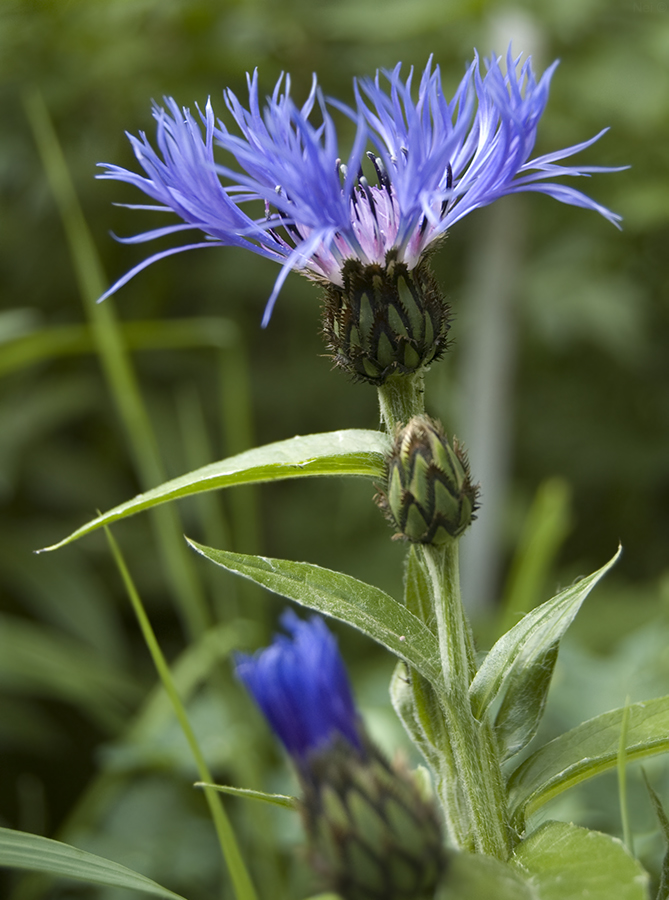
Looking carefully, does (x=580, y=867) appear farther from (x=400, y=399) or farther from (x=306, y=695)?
(x=400, y=399)

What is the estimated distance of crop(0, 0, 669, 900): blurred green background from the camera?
128 centimetres

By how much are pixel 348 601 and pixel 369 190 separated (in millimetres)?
249

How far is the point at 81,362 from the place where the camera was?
217cm

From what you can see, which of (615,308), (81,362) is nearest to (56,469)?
(81,362)

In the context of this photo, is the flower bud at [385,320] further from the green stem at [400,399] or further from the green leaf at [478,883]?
the green leaf at [478,883]

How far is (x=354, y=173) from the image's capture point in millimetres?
444

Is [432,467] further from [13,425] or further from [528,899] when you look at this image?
[13,425]

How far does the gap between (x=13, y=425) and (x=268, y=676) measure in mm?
1490

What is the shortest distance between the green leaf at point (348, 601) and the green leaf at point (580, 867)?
0.10 m

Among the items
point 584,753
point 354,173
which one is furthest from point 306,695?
point 354,173

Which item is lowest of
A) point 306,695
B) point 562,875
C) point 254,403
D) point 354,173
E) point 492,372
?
point 562,875

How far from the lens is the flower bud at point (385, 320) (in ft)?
1.62

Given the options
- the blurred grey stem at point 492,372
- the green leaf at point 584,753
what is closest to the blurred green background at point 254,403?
the blurred grey stem at point 492,372

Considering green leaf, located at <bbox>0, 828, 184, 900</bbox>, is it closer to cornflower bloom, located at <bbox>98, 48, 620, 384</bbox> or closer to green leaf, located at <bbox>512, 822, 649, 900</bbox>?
green leaf, located at <bbox>512, 822, 649, 900</bbox>
